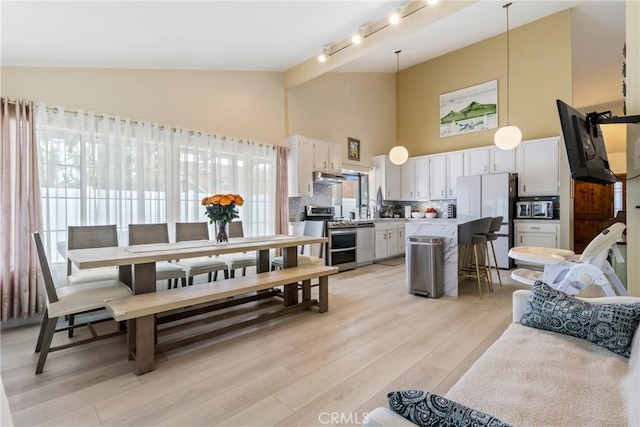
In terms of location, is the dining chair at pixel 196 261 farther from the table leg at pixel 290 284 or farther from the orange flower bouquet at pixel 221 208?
the table leg at pixel 290 284

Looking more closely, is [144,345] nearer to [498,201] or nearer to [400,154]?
[400,154]

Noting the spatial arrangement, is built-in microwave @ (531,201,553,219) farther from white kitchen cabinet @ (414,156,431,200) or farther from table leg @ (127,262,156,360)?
table leg @ (127,262,156,360)

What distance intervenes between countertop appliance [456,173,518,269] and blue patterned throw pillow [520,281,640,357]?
3.80m

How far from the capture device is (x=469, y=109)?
20.0 feet

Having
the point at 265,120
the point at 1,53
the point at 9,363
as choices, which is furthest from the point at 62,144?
the point at 265,120

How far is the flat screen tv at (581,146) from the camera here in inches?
70.4

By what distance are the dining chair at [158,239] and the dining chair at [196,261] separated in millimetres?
89

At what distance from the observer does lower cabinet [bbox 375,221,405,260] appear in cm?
586

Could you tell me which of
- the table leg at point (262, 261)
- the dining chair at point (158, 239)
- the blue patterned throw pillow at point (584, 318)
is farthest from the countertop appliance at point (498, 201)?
the dining chair at point (158, 239)

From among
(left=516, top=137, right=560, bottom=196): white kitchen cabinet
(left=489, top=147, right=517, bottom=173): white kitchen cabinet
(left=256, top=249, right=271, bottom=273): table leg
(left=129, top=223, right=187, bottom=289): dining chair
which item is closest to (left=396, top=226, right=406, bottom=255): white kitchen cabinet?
(left=489, top=147, right=517, bottom=173): white kitchen cabinet

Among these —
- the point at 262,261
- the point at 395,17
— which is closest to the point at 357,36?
the point at 395,17

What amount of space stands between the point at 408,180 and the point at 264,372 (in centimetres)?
564

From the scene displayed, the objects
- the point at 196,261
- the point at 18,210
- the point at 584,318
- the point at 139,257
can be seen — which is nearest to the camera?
the point at 584,318

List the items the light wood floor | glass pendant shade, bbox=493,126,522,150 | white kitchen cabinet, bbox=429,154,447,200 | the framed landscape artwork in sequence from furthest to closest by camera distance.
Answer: white kitchen cabinet, bbox=429,154,447,200, the framed landscape artwork, glass pendant shade, bbox=493,126,522,150, the light wood floor
